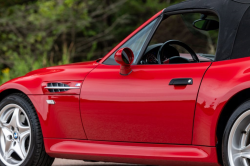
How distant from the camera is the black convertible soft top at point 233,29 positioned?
3660mm

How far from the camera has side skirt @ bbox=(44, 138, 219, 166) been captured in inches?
145

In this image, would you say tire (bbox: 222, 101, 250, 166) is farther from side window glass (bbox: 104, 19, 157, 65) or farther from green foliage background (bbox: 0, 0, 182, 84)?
green foliage background (bbox: 0, 0, 182, 84)

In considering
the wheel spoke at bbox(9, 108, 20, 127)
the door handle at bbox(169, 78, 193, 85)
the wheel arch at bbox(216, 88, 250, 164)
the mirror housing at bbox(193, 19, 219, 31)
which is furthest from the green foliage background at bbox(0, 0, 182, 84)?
the wheel arch at bbox(216, 88, 250, 164)

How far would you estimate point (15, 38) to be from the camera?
19766mm

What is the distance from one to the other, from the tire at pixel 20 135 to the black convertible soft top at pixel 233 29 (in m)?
1.97

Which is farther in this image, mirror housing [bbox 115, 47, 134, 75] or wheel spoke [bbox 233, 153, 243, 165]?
mirror housing [bbox 115, 47, 134, 75]

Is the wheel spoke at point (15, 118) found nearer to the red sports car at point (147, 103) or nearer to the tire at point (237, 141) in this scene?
the red sports car at point (147, 103)

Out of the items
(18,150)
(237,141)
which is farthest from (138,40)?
(18,150)

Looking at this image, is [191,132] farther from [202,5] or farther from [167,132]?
[202,5]

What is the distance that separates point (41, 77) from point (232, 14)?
6.65ft

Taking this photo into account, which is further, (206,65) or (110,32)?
(110,32)

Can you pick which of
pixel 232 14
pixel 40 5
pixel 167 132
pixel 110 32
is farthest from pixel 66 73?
pixel 110 32

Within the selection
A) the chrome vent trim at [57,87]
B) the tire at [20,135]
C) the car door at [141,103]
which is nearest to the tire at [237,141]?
the car door at [141,103]

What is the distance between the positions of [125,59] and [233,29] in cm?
94
